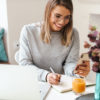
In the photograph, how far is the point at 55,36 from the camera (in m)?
1.59

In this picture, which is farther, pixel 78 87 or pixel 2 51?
pixel 2 51

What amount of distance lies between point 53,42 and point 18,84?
0.79 m

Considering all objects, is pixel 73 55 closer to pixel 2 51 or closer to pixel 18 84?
pixel 18 84

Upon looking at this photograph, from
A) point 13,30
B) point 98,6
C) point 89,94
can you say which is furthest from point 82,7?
point 89,94

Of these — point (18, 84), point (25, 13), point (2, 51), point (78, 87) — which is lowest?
point (2, 51)

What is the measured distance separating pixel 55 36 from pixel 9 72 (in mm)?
806

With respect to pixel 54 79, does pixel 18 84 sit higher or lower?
higher

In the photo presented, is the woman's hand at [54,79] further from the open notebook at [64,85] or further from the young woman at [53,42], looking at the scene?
the young woman at [53,42]

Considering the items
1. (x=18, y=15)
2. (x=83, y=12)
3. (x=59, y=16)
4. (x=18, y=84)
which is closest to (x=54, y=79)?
(x=18, y=84)

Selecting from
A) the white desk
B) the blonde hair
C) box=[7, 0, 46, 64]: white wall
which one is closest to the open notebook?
the white desk

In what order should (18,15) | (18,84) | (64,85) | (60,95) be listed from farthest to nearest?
(18,15), (64,85), (60,95), (18,84)

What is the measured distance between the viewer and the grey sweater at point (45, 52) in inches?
59.5

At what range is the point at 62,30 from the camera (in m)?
1.61

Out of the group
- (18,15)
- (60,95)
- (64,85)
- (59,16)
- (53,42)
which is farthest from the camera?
(18,15)
